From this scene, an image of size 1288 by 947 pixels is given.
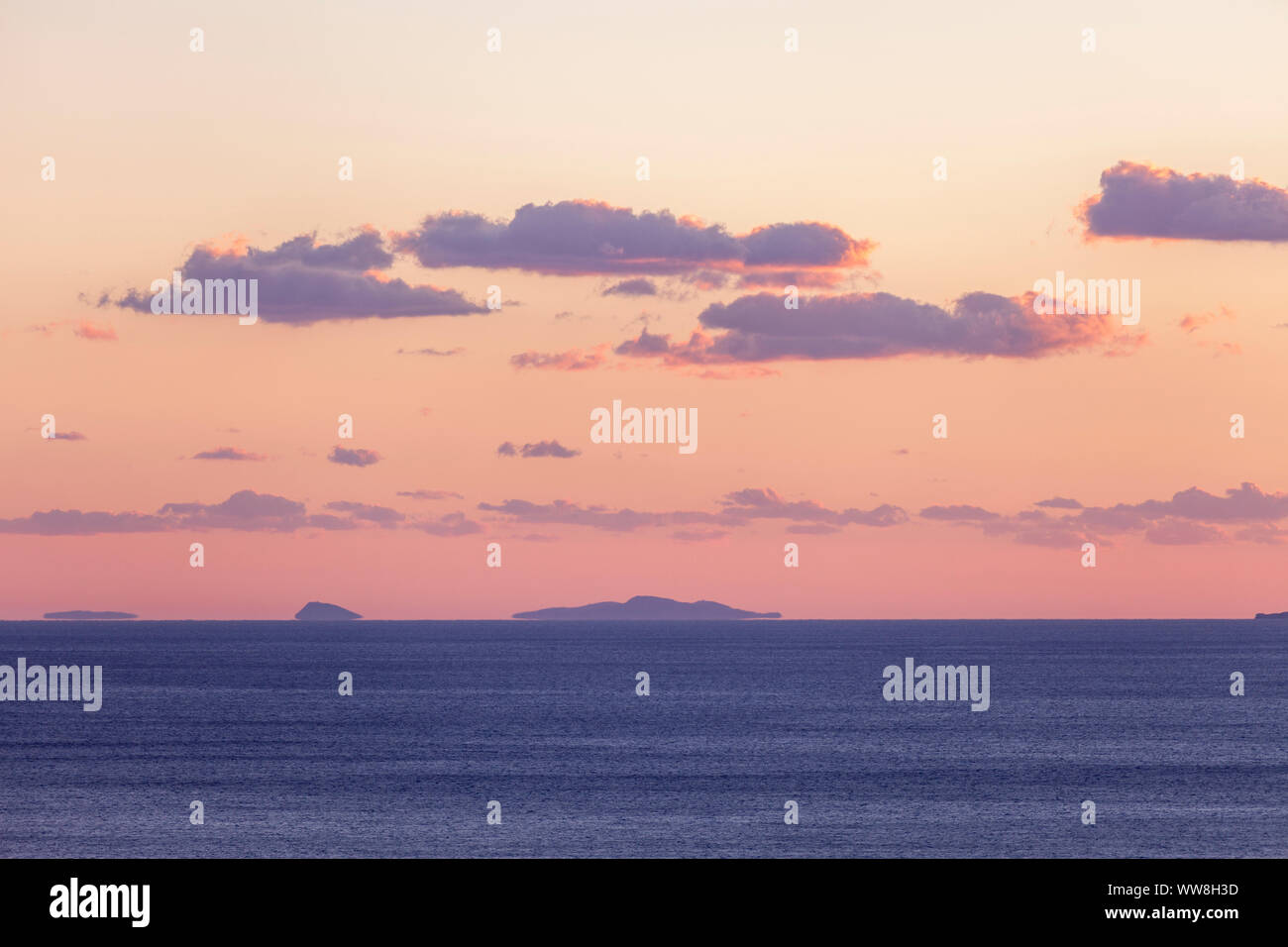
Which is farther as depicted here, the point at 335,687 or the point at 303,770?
the point at 335,687

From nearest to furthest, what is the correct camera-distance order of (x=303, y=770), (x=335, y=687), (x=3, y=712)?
1. (x=303, y=770)
2. (x=3, y=712)
3. (x=335, y=687)

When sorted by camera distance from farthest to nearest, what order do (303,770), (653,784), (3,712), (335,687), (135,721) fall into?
(335,687) < (3,712) < (135,721) < (303,770) < (653,784)

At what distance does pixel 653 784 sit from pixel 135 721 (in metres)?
72.6

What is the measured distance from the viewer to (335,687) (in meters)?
192
